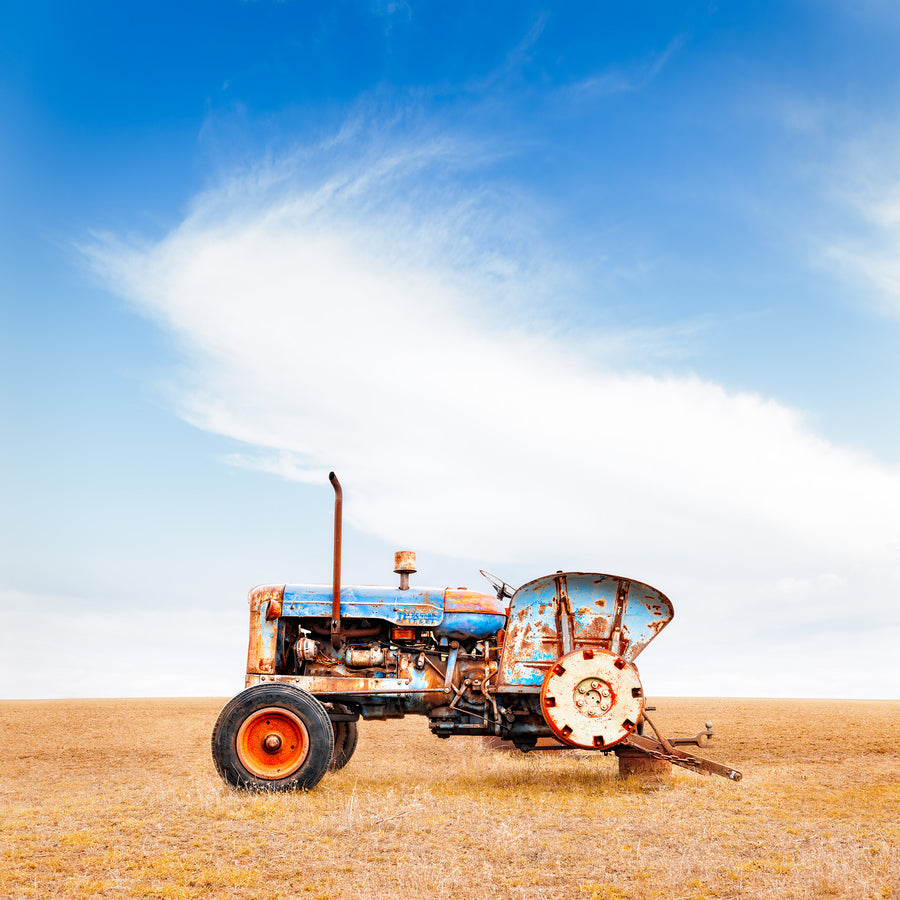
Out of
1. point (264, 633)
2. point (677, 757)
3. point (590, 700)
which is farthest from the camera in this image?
point (264, 633)

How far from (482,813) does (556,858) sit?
1.85 meters

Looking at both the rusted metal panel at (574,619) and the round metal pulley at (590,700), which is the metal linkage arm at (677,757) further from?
the rusted metal panel at (574,619)

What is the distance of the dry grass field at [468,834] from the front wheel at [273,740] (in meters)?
0.34

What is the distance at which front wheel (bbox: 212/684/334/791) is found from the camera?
940 centimetres

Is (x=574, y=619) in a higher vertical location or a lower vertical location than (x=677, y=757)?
higher

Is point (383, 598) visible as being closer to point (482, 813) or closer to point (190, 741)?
point (482, 813)

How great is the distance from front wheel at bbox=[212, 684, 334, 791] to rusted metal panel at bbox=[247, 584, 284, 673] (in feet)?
3.15

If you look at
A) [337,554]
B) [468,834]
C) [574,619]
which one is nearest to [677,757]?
[574,619]

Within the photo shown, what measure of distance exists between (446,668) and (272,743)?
91.8 inches

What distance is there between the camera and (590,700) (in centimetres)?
980

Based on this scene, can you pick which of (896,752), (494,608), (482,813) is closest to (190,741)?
(494,608)

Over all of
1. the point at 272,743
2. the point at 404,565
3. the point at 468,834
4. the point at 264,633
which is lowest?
the point at 468,834

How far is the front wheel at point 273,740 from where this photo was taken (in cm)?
940

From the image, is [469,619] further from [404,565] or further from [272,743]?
[272,743]
